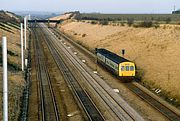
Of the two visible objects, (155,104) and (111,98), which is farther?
(111,98)

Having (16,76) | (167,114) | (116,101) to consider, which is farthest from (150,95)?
(16,76)

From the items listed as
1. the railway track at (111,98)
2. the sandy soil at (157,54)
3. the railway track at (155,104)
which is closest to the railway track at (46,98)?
the railway track at (111,98)

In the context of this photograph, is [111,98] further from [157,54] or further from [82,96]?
[157,54]

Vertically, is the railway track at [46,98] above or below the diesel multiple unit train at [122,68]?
below

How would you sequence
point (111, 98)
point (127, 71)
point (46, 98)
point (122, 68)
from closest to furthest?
point (46, 98)
point (111, 98)
point (122, 68)
point (127, 71)

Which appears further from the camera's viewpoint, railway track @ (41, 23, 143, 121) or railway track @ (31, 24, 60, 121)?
railway track @ (41, 23, 143, 121)

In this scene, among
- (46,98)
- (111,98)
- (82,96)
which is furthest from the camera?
(82,96)

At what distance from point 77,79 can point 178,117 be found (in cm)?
1808

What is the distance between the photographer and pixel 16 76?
42312mm

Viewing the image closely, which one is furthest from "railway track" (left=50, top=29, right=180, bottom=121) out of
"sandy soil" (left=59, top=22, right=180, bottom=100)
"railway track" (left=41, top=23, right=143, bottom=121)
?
"railway track" (left=41, top=23, right=143, bottom=121)

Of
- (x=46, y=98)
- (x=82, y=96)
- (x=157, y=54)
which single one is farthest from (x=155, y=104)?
(x=157, y=54)

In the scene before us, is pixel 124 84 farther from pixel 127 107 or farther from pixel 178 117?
pixel 178 117

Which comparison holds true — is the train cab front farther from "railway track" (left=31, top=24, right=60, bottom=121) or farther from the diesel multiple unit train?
"railway track" (left=31, top=24, right=60, bottom=121)

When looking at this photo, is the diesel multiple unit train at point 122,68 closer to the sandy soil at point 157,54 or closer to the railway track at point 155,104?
the railway track at point 155,104
